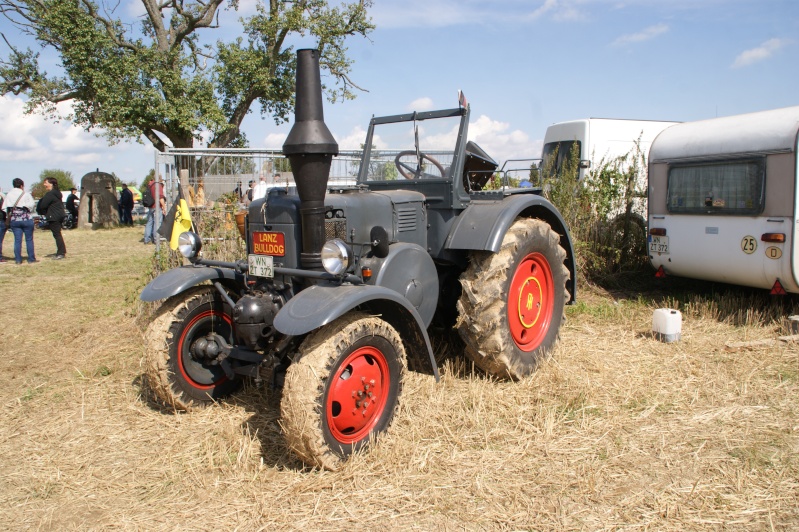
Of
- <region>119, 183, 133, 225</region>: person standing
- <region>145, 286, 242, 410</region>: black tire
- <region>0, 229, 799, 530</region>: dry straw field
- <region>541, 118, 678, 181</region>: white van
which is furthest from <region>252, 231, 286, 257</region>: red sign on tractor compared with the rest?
<region>119, 183, 133, 225</region>: person standing

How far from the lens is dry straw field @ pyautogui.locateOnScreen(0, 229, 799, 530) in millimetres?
2916

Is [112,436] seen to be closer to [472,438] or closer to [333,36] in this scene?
[472,438]

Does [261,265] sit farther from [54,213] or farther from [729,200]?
[54,213]

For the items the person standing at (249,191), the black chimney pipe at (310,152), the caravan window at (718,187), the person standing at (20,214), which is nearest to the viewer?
the black chimney pipe at (310,152)

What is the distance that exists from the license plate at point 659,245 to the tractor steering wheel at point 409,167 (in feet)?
12.0

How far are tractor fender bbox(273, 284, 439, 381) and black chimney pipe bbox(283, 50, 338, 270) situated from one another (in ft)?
1.05

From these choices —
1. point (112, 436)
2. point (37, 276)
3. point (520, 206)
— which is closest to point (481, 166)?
point (520, 206)

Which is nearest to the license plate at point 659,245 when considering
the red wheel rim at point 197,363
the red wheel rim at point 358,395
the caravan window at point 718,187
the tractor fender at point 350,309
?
the caravan window at point 718,187

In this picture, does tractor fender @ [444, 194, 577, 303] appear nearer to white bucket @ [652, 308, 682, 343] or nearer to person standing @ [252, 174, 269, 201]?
white bucket @ [652, 308, 682, 343]

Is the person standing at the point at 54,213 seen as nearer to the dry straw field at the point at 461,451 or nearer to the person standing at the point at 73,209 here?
the dry straw field at the point at 461,451

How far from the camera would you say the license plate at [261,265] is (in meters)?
3.73

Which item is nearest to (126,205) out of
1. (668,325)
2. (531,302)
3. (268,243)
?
(268,243)

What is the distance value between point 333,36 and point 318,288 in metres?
18.2

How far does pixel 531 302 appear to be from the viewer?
4.83m
